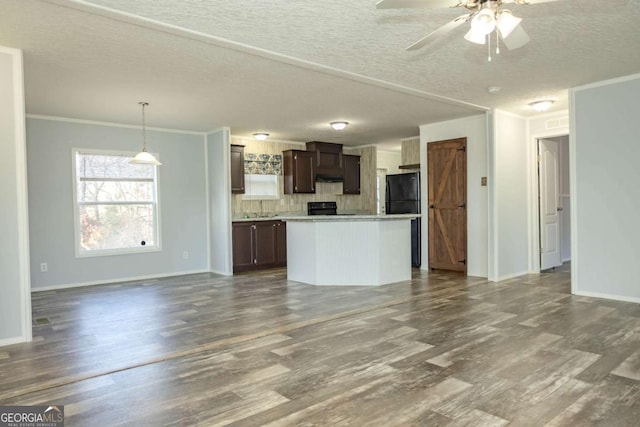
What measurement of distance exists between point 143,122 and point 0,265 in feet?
11.2

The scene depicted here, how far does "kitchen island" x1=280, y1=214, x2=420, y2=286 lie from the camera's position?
19.0ft

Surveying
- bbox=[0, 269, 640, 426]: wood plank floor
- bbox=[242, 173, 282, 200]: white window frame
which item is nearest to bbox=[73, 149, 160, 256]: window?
bbox=[0, 269, 640, 426]: wood plank floor

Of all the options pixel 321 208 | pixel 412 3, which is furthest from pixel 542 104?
pixel 321 208

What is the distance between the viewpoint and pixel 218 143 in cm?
719

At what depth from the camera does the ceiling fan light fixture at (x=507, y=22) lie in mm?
2391

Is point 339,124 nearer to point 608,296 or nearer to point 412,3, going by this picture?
point 608,296

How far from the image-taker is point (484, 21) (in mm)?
2389

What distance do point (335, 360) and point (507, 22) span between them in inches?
96.5

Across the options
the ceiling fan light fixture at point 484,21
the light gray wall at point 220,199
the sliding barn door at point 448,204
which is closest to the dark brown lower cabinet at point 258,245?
the light gray wall at point 220,199

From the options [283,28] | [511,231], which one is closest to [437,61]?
[283,28]

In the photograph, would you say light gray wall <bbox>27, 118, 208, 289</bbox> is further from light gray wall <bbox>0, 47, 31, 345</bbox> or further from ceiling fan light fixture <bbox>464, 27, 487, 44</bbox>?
ceiling fan light fixture <bbox>464, 27, 487, 44</bbox>

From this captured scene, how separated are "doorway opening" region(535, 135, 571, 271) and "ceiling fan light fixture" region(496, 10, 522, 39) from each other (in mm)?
4751

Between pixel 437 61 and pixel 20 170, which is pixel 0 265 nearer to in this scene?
pixel 20 170

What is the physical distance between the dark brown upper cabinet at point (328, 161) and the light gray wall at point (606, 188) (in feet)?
15.5
